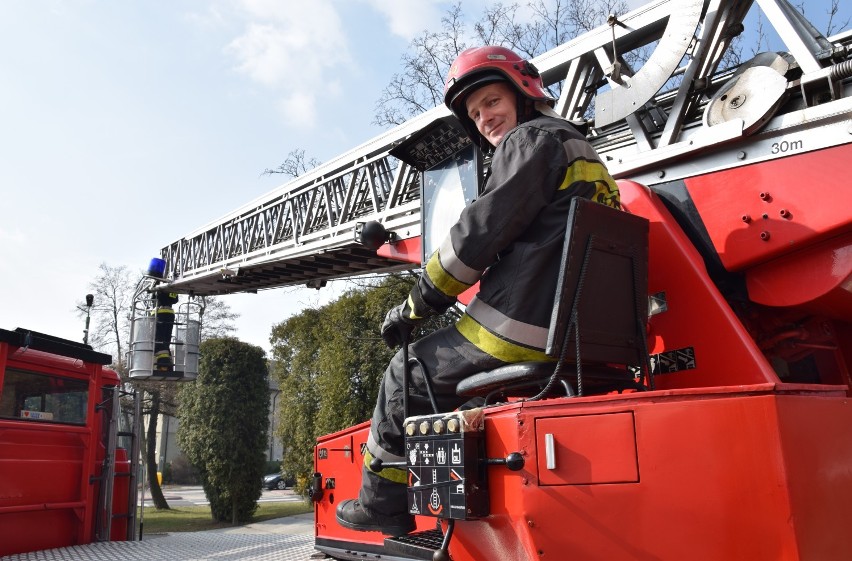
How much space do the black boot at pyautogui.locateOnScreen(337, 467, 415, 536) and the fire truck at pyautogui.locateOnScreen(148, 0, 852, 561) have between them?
94 mm

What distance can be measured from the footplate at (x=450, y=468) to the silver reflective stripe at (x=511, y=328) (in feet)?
1.01

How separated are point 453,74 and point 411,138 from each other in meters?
1.12

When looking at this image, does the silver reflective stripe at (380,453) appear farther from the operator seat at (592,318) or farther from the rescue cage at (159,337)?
the rescue cage at (159,337)

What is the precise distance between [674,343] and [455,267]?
1053mm

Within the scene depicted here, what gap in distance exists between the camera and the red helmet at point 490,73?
2834mm

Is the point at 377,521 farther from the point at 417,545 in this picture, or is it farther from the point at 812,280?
the point at 812,280

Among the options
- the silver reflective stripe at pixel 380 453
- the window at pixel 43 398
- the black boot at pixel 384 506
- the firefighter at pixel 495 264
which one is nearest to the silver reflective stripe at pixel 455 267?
the firefighter at pixel 495 264

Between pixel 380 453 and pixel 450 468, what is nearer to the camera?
pixel 450 468

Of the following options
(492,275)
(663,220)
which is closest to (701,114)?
(663,220)

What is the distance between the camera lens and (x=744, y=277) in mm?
2979

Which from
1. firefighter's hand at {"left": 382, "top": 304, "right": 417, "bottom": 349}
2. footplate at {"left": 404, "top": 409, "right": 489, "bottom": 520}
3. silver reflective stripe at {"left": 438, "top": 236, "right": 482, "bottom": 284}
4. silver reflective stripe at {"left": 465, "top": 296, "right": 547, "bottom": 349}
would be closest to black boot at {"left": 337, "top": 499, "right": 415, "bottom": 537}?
footplate at {"left": 404, "top": 409, "right": 489, "bottom": 520}

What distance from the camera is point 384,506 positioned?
2.73 m

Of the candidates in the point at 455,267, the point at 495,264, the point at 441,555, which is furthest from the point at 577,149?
the point at 441,555

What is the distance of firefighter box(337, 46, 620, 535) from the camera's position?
2385 mm
